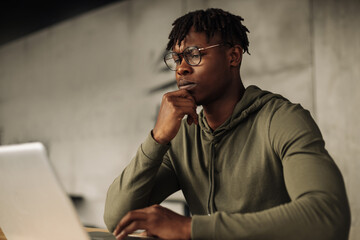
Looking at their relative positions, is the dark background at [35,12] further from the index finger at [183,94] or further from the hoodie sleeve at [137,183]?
the hoodie sleeve at [137,183]

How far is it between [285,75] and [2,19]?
141 inches

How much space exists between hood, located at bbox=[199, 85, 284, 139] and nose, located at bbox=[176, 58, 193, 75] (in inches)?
7.9

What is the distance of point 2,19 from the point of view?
4.63m

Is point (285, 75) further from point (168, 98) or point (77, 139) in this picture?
point (77, 139)

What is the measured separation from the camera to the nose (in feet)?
4.17

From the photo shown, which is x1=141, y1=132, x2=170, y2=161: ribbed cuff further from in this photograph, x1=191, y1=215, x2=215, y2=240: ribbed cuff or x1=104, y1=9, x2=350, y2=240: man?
x1=191, y1=215, x2=215, y2=240: ribbed cuff

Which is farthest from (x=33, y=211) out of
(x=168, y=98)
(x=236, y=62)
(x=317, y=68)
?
(x=317, y=68)

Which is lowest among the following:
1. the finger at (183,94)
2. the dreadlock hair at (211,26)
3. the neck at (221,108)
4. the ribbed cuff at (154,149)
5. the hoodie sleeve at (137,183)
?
the hoodie sleeve at (137,183)

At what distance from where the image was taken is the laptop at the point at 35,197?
0.69 metres

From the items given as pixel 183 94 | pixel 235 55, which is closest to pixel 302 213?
pixel 183 94

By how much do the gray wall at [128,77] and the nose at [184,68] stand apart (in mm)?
1518

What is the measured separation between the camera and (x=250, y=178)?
1195 millimetres

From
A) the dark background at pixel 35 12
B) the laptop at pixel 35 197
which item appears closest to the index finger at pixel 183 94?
the laptop at pixel 35 197

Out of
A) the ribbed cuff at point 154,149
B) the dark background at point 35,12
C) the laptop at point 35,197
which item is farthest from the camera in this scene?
the dark background at point 35,12
